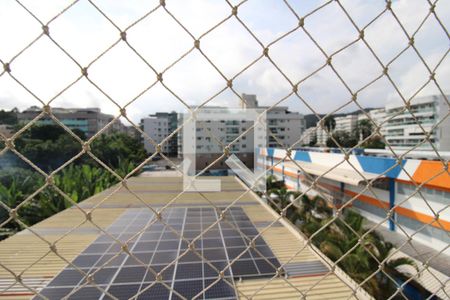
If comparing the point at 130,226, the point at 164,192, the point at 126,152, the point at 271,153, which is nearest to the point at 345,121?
the point at 271,153

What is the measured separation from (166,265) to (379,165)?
490 centimetres

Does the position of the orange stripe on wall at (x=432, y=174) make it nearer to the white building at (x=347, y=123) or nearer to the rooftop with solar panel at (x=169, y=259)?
the rooftop with solar panel at (x=169, y=259)

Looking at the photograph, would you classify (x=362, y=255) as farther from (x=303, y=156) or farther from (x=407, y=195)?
(x=303, y=156)

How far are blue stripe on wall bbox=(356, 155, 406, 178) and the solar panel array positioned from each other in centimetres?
307

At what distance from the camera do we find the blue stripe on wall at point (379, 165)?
5.64m

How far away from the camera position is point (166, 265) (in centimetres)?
334

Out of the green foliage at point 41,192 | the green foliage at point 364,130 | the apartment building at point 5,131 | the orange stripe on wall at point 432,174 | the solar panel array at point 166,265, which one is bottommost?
the solar panel array at point 166,265

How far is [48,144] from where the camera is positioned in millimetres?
12633

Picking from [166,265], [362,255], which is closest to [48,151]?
[166,265]

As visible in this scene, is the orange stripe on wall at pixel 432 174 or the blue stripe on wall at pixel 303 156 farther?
the blue stripe on wall at pixel 303 156

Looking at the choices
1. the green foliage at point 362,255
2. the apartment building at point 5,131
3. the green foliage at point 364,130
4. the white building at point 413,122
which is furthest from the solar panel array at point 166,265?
the green foliage at point 364,130

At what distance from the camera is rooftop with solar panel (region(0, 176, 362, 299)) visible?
8.93ft

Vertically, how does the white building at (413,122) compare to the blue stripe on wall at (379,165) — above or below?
above

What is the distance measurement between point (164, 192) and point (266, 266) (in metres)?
5.49
